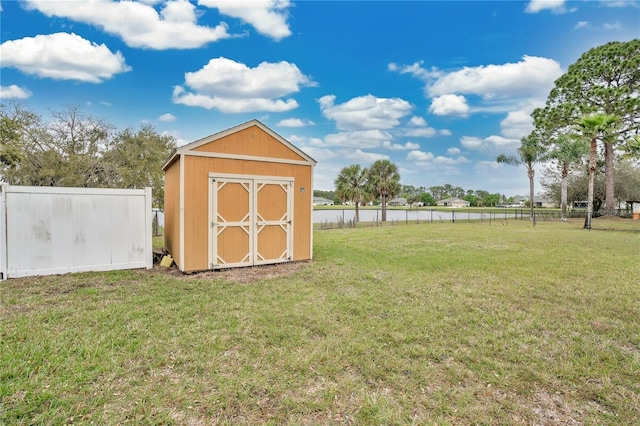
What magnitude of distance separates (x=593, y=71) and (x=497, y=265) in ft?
84.5

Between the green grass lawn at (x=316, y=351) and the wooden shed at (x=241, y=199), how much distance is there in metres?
0.90

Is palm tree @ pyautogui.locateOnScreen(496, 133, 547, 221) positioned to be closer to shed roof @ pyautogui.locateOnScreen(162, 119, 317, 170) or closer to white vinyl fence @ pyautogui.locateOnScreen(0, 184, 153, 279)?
shed roof @ pyautogui.locateOnScreen(162, 119, 317, 170)

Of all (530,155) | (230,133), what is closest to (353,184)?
(530,155)

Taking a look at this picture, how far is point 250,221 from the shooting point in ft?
21.3

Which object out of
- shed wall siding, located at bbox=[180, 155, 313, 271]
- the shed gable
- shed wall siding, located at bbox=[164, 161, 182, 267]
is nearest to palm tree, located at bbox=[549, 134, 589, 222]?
the shed gable

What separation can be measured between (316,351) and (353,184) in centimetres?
2177

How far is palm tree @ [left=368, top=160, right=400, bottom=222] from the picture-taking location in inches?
953

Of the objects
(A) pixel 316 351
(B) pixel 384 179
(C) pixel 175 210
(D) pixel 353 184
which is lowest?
(A) pixel 316 351

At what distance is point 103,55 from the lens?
36.3 feet

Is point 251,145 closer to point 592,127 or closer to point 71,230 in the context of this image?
point 71,230

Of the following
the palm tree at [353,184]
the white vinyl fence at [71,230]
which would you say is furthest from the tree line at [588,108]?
the white vinyl fence at [71,230]

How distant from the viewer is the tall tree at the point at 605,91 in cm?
2150

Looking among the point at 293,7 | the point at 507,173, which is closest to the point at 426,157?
the point at 507,173

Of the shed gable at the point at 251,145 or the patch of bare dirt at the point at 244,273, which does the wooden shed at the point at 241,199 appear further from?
the patch of bare dirt at the point at 244,273
